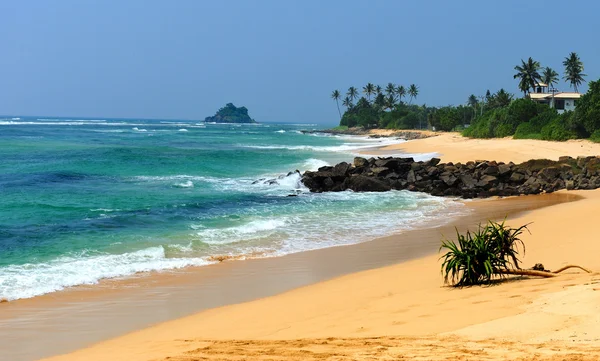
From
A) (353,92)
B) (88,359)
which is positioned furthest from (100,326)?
(353,92)

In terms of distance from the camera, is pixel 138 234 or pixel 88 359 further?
pixel 138 234

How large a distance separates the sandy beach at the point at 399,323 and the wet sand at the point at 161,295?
1.68ft

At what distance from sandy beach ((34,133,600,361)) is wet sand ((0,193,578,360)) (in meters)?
0.51

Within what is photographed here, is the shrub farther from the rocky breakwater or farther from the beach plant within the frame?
the rocky breakwater

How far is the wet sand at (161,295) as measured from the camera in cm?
915

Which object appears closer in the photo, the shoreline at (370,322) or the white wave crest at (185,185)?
the shoreline at (370,322)

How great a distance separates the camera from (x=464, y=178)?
29.1 m

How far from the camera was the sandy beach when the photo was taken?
6.50 metres

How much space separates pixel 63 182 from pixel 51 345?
80.2 feet

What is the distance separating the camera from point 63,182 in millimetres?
31312

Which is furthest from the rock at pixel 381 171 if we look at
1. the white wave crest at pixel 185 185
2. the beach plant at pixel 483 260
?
the beach plant at pixel 483 260

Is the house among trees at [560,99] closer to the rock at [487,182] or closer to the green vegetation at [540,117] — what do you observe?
the green vegetation at [540,117]

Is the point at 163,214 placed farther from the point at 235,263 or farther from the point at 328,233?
the point at 235,263

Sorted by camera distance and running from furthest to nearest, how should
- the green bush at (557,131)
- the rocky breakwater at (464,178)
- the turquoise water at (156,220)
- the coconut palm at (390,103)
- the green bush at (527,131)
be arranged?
the coconut palm at (390,103) < the green bush at (527,131) < the green bush at (557,131) < the rocky breakwater at (464,178) < the turquoise water at (156,220)
